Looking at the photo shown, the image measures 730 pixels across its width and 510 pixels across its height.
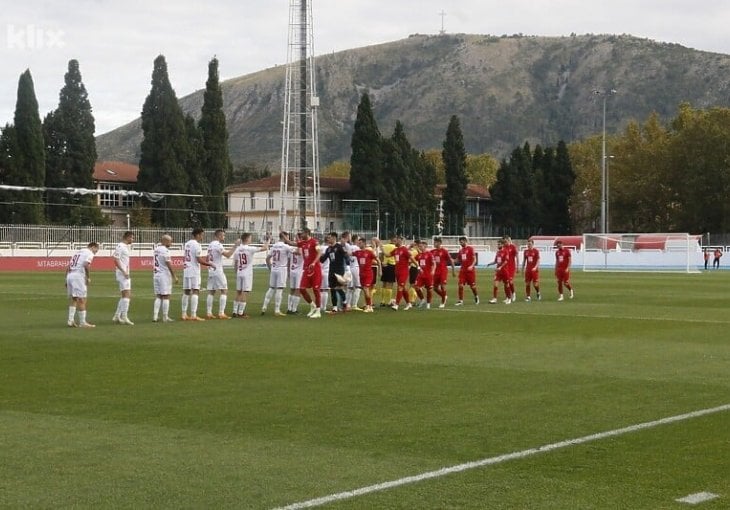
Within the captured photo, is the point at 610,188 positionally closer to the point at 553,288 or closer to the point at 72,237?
the point at 72,237

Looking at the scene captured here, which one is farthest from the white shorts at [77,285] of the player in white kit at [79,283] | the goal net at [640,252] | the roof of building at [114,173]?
the roof of building at [114,173]

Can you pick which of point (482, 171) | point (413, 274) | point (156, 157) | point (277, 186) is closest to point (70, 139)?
point (156, 157)

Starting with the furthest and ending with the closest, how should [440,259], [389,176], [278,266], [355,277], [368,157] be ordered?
[389,176] → [368,157] → [440,259] → [355,277] → [278,266]

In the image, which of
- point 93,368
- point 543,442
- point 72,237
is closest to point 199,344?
point 93,368

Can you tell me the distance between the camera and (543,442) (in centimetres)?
980

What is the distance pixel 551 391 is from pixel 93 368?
6.56 m

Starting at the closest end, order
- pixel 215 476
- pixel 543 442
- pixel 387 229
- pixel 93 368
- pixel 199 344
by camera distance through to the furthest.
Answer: pixel 215 476
pixel 543 442
pixel 93 368
pixel 199 344
pixel 387 229

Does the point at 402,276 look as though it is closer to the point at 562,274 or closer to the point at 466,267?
the point at 466,267

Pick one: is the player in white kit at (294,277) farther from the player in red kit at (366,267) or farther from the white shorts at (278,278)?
the player in red kit at (366,267)

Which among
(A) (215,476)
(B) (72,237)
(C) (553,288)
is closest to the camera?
(A) (215,476)

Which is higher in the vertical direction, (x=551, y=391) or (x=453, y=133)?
(x=453, y=133)

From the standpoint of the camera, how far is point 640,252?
69625 mm

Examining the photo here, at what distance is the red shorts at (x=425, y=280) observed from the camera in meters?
29.4

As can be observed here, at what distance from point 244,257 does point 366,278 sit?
3841 mm
